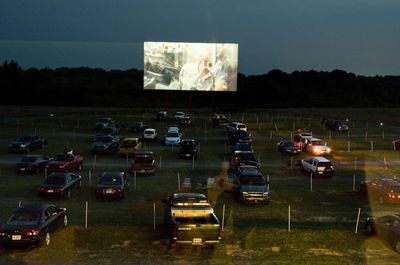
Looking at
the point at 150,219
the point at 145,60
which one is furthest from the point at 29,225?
the point at 145,60

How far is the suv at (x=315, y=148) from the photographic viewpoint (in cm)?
4038

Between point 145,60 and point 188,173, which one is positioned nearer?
point 188,173

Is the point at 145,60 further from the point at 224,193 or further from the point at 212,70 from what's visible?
the point at 224,193

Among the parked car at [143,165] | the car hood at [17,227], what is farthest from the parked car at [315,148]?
the car hood at [17,227]

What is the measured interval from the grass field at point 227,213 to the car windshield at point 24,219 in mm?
835

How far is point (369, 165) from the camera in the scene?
36.1m

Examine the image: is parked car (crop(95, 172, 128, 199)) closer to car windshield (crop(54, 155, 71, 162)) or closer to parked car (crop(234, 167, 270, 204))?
parked car (crop(234, 167, 270, 204))

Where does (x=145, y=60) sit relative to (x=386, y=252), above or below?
above

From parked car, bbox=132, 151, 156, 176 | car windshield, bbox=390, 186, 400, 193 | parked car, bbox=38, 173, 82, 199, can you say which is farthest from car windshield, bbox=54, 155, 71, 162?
car windshield, bbox=390, 186, 400, 193

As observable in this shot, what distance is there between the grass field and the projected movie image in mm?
18330

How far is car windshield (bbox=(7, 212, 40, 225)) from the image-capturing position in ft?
49.1

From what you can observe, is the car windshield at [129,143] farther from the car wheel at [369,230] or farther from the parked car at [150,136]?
the car wheel at [369,230]

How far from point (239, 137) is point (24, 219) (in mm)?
31887

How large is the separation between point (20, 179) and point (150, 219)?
12.2m
